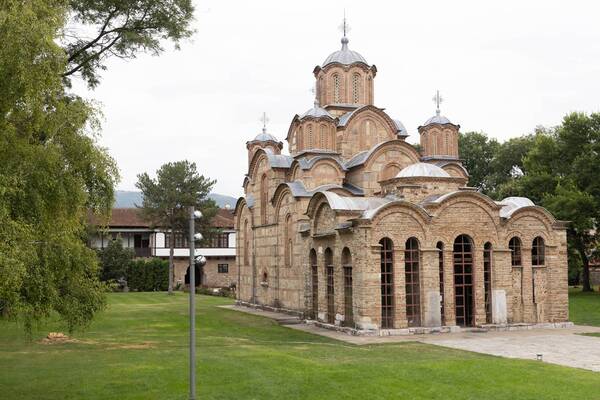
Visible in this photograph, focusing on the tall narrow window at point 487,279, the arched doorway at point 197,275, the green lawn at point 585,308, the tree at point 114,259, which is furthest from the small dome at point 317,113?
the arched doorway at point 197,275

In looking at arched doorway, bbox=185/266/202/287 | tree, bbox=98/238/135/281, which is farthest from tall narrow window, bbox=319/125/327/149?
arched doorway, bbox=185/266/202/287

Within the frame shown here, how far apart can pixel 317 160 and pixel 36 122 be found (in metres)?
18.4

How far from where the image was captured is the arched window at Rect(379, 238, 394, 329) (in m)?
22.0

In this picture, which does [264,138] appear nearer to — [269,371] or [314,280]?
[314,280]

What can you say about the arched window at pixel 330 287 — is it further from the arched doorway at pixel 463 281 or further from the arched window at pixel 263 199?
the arched window at pixel 263 199

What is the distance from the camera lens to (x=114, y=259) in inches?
1806

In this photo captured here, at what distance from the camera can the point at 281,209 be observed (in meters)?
29.8

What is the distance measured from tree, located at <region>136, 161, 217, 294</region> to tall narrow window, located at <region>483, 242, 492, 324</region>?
85.7 feet

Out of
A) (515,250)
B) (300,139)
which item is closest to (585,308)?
(515,250)

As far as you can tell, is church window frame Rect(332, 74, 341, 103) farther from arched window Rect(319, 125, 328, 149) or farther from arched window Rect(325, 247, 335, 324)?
arched window Rect(325, 247, 335, 324)

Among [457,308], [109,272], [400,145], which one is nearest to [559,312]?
[457,308]

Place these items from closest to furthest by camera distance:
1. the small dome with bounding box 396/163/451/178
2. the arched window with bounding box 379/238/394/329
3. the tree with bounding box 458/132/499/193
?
the arched window with bounding box 379/238/394/329
the small dome with bounding box 396/163/451/178
the tree with bounding box 458/132/499/193

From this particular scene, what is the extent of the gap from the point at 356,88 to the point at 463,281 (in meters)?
12.1

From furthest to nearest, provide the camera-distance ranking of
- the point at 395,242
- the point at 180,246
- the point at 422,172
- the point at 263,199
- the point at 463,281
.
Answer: the point at 180,246 < the point at 263,199 < the point at 422,172 < the point at 463,281 < the point at 395,242
